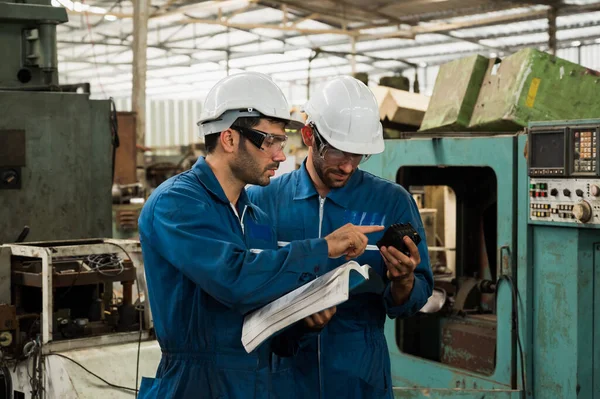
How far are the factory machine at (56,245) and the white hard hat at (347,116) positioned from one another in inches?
47.0

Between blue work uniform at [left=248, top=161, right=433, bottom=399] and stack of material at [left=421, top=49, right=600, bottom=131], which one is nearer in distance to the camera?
blue work uniform at [left=248, top=161, right=433, bottom=399]

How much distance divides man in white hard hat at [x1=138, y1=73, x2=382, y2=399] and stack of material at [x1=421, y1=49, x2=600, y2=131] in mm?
1875

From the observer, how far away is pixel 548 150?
2.98 metres

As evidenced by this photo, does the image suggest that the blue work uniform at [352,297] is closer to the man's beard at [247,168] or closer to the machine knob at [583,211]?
the man's beard at [247,168]

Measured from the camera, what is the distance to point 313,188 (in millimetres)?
2293

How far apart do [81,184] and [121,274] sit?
0.90 m

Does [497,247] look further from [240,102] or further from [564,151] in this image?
[240,102]

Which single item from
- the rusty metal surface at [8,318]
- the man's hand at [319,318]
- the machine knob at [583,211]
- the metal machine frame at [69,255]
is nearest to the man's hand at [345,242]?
the man's hand at [319,318]

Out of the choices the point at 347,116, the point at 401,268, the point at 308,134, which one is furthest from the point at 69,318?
the point at 401,268

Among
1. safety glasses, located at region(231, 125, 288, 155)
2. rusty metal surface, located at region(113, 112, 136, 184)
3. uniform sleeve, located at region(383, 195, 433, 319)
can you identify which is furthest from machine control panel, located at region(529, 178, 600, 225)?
rusty metal surface, located at region(113, 112, 136, 184)

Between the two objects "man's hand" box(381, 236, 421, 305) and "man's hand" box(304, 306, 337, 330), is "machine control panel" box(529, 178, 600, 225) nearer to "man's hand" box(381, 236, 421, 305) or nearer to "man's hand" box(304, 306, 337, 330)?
"man's hand" box(381, 236, 421, 305)

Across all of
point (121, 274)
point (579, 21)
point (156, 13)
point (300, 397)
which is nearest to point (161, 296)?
point (300, 397)

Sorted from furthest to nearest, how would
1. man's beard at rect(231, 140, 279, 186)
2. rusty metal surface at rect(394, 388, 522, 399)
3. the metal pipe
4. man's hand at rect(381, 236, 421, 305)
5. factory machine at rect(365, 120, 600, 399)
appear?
the metal pipe, rusty metal surface at rect(394, 388, 522, 399), factory machine at rect(365, 120, 600, 399), man's hand at rect(381, 236, 421, 305), man's beard at rect(231, 140, 279, 186)

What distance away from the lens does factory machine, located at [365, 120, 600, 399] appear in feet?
9.63
